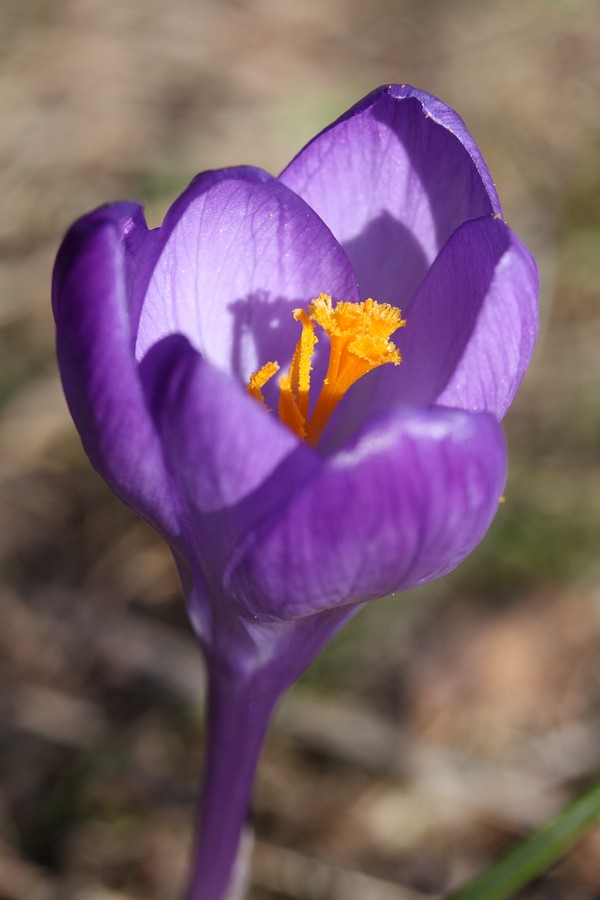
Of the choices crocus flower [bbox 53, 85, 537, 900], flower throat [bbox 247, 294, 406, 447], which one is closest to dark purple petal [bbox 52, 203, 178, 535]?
crocus flower [bbox 53, 85, 537, 900]

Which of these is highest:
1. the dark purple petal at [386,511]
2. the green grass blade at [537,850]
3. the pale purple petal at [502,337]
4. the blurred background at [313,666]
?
the pale purple petal at [502,337]

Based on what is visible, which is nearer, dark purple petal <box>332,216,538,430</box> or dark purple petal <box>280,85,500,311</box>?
dark purple petal <box>332,216,538,430</box>

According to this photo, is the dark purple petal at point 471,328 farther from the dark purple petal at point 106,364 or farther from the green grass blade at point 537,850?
the green grass blade at point 537,850

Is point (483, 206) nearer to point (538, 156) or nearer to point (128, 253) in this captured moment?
point (128, 253)

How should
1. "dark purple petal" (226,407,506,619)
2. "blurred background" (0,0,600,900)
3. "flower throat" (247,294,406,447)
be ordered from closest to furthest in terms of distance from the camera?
"dark purple petal" (226,407,506,619)
"flower throat" (247,294,406,447)
"blurred background" (0,0,600,900)

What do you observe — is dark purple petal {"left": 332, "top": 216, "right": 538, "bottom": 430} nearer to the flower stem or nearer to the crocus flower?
the crocus flower

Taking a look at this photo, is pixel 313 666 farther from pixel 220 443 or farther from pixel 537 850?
pixel 220 443

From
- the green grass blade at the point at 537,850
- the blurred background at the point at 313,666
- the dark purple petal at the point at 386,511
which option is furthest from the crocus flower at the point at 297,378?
the blurred background at the point at 313,666
